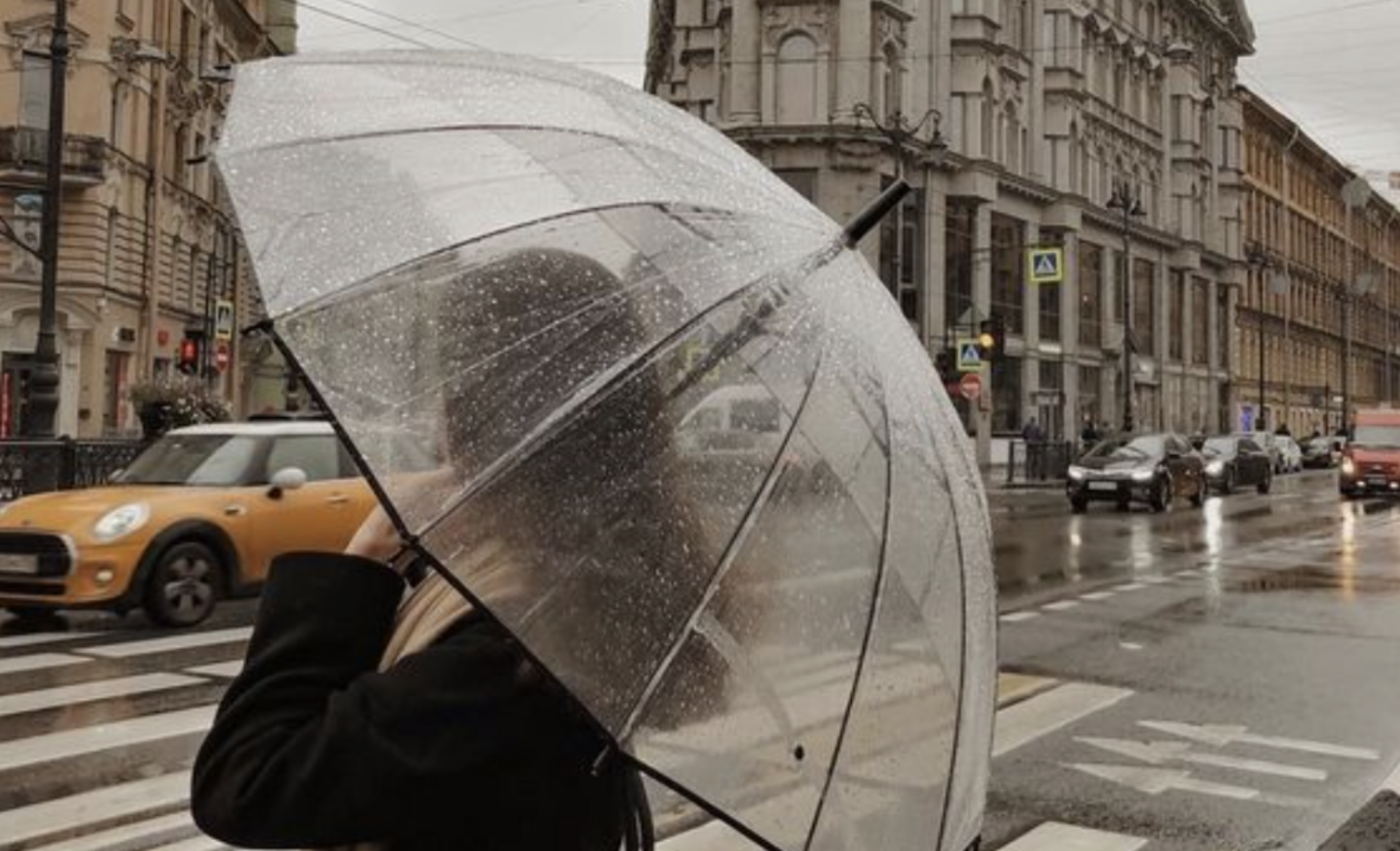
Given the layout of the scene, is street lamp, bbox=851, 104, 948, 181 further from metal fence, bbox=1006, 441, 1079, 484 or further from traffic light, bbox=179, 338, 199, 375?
traffic light, bbox=179, 338, 199, 375

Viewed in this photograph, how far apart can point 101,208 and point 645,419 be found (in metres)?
A: 40.7

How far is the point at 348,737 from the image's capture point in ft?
4.53

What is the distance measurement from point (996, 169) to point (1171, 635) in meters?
37.0

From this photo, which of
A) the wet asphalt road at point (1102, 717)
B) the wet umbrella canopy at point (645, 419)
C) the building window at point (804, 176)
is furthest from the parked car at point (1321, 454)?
A: the wet umbrella canopy at point (645, 419)

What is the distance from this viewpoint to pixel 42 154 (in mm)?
37062

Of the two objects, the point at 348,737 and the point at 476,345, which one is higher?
the point at 476,345

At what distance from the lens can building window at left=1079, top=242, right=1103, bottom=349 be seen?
52281 millimetres

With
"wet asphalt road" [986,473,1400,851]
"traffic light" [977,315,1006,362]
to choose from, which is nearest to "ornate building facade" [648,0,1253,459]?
"traffic light" [977,315,1006,362]

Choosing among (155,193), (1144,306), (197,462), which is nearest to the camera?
(197,462)

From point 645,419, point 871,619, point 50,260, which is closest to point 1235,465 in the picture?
point 50,260

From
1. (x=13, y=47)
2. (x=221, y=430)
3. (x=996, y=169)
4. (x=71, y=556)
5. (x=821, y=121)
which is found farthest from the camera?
(x=996, y=169)

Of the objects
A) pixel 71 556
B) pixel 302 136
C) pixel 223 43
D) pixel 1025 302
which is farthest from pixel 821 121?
pixel 302 136

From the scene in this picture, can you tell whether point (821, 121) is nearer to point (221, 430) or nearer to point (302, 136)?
point (221, 430)

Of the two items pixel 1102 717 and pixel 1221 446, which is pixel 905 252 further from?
pixel 1102 717
